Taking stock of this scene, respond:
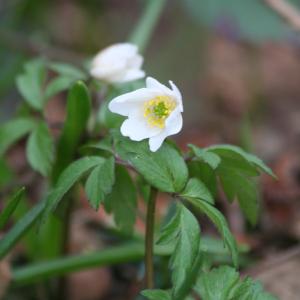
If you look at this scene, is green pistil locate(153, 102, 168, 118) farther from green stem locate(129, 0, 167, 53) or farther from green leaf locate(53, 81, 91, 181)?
green stem locate(129, 0, 167, 53)

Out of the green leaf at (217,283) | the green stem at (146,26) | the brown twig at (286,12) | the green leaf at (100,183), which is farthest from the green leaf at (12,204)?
the brown twig at (286,12)

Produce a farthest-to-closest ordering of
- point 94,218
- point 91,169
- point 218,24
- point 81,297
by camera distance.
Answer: point 218,24 < point 94,218 < point 81,297 < point 91,169

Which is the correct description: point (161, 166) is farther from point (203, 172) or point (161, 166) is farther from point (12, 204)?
point (12, 204)

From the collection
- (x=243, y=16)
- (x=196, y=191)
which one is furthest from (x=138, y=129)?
(x=243, y=16)

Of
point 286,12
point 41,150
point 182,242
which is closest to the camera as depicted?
point 182,242

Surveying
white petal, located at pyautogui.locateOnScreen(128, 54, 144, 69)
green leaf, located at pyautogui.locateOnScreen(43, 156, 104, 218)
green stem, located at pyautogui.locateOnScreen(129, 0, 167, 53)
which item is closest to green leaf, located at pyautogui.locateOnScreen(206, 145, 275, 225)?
green leaf, located at pyautogui.locateOnScreen(43, 156, 104, 218)

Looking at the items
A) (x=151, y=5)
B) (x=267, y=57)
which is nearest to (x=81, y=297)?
(x=151, y=5)

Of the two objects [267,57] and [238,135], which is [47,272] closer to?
[238,135]
